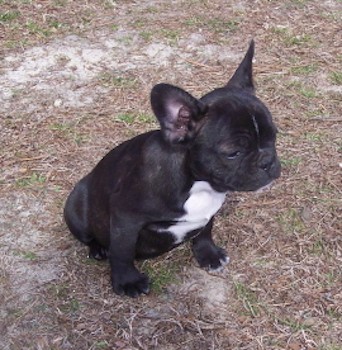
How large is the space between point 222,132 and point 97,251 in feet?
4.41

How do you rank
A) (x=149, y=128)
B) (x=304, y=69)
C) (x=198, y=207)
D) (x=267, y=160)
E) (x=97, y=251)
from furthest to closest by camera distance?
(x=304, y=69), (x=149, y=128), (x=97, y=251), (x=198, y=207), (x=267, y=160)

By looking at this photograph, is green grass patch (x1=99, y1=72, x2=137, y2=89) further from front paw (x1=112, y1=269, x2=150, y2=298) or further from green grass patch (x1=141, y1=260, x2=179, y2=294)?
front paw (x1=112, y1=269, x2=150, y2=298)

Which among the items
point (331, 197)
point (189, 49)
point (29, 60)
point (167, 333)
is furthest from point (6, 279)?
point (189, 49)

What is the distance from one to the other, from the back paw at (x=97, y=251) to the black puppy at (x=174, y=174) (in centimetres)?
5

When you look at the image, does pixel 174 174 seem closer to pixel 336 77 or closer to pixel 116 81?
pixel 116 81

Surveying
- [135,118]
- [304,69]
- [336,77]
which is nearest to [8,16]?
[135,118]

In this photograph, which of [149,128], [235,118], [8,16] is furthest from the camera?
[8,16]

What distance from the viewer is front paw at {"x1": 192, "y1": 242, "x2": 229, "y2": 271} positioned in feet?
13.2

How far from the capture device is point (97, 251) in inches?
159

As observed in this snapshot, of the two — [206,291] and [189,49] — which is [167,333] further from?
[189,49]

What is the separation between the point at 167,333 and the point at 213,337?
25 centimetres

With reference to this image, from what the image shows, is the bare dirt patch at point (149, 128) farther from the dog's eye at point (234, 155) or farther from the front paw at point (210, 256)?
the dog's eye at point (234, 155)

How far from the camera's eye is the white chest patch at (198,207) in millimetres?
3344

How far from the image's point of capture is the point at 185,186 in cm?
329
